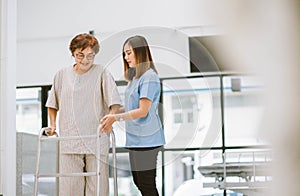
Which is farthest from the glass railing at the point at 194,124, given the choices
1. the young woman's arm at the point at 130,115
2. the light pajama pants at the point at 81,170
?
the light pajama pants at the point at 81,170

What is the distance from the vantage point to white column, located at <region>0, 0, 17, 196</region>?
10.9ft

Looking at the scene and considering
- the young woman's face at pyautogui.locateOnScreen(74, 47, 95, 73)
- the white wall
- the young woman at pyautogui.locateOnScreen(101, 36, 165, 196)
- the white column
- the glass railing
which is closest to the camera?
the young woman at pyautogui.locateOnScreen(101, 36, 165, 196)

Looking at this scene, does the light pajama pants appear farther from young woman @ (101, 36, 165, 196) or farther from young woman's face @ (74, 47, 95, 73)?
young woman's face @ (74, 47, 95, 73)

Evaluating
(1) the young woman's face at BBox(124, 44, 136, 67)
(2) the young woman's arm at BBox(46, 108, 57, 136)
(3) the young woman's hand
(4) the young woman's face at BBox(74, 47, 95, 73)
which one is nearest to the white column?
(2) the young woman's arm at BBox(46, 108, 57, 136)

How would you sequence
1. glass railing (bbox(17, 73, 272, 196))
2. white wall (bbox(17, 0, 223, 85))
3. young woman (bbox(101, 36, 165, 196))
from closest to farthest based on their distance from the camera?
young woman (bbox(101, 36, 165, 196))
glass railing (bbox(17, 73, 272, 196))
white wall (bbox(17, 0, 223, 85))

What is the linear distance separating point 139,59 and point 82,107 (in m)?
0.48

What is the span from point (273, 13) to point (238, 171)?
3894mm

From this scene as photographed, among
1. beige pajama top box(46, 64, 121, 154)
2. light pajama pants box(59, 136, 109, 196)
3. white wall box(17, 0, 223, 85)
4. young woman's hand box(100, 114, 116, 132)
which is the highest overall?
white wall box(17, 0, 223, 85)

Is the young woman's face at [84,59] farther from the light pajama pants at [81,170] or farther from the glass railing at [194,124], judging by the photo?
the light pajama pants at [81,170]

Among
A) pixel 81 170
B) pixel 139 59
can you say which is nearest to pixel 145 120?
pixel 139 59

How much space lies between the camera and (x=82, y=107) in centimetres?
353

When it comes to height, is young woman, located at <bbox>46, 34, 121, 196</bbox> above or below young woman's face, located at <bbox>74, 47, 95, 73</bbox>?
below

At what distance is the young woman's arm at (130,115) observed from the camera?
3.34 metres

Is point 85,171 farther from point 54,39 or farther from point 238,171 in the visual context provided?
point 54,39
